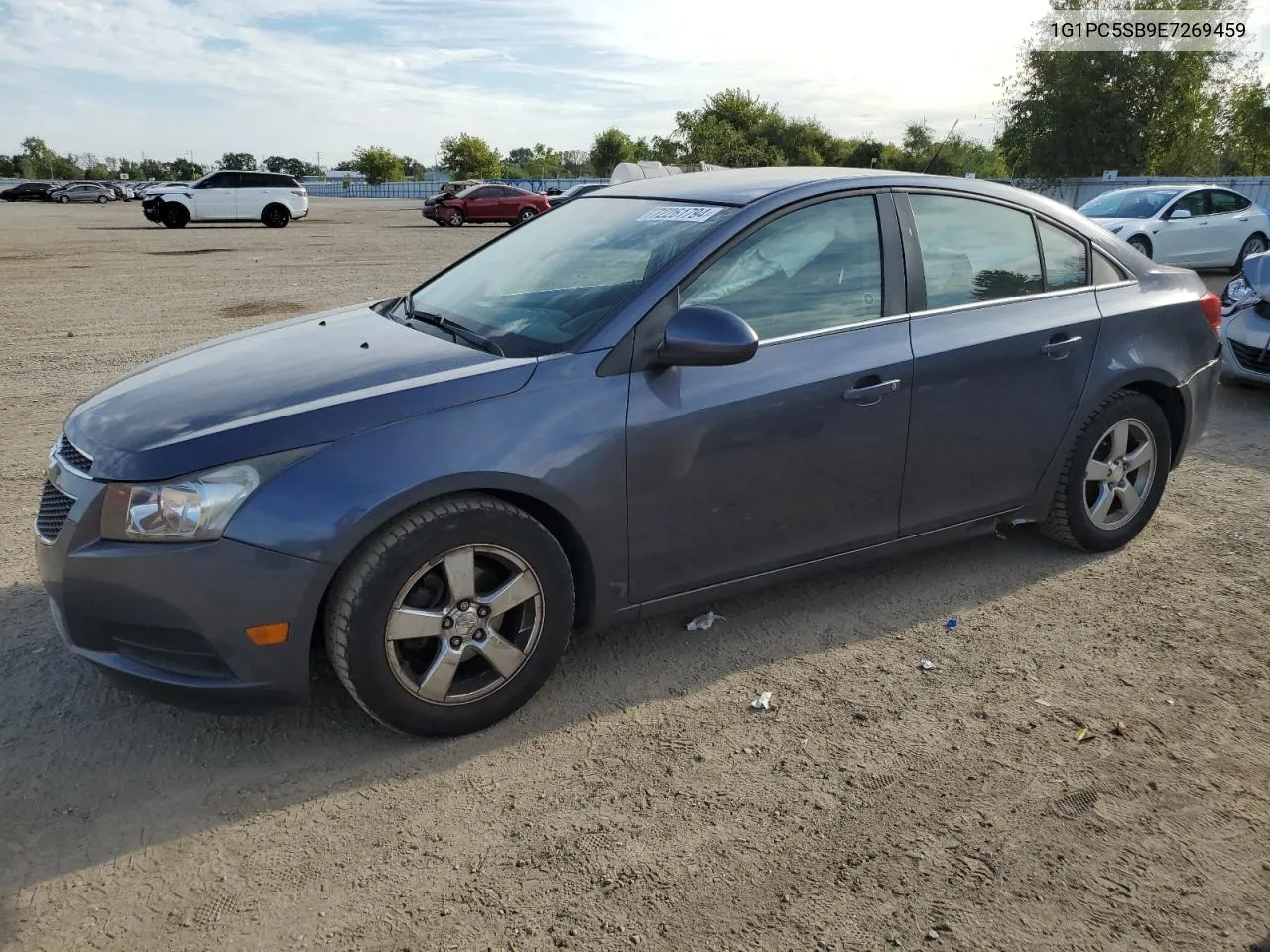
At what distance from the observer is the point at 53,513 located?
9.70 ft

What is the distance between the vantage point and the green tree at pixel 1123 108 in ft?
130

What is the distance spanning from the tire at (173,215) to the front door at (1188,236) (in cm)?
2770

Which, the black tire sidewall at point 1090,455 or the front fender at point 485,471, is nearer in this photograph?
the front fender at point 485,471

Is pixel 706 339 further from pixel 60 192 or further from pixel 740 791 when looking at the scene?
pixel 60 192

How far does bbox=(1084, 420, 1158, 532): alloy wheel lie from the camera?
4395mm

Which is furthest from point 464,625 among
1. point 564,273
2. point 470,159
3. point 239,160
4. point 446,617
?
point 239,160

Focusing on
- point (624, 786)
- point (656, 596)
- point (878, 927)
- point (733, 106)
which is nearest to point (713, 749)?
point (624, 786)

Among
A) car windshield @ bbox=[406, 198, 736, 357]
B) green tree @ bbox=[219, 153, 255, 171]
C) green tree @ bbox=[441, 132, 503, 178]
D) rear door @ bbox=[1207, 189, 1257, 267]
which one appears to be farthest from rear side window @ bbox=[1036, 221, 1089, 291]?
green tree @ bbox=[219, 153, 255, 171]

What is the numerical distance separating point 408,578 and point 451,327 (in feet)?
Result: 3.74

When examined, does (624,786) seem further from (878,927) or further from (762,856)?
(878,927)

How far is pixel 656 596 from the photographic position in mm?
3387

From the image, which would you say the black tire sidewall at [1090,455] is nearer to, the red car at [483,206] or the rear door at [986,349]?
the rear door at [986,349]

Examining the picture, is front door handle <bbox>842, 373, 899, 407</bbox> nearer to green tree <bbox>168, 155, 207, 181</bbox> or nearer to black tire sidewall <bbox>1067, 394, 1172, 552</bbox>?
black tire sidewall <bbox>1067, 394, 1172, 552</bbox>

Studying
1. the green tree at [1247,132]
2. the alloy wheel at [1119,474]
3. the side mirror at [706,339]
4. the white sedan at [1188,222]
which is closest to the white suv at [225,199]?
the white sedan at [1188,222]
